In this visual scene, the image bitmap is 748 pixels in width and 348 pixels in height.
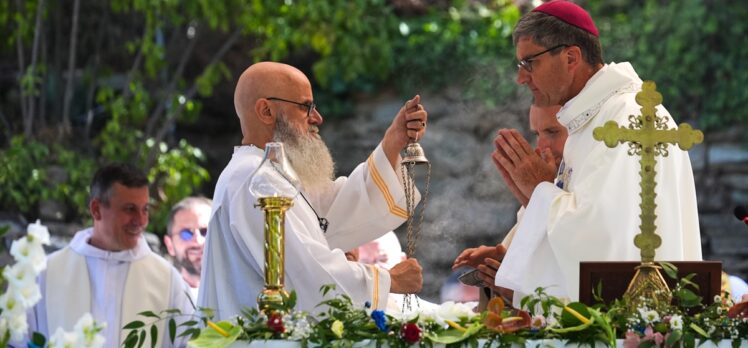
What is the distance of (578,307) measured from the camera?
3.76 m

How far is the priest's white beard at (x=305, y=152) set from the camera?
5547 mm

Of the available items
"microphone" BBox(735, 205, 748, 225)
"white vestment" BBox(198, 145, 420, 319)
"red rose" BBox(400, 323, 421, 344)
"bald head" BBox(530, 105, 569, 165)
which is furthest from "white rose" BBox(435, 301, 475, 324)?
"bald head" BBox(530, 105, 569, 165)

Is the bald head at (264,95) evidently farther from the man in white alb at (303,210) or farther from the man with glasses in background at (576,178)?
the man with glasses in background at (576,178)

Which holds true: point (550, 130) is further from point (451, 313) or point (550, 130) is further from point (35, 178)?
point (35, 178)

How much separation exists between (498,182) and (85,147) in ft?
11.7

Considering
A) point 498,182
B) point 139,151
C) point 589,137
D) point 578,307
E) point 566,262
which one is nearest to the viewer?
point 578,307

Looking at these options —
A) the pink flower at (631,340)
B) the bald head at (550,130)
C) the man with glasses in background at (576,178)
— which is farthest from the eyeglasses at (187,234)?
the pink flower at (631,340)

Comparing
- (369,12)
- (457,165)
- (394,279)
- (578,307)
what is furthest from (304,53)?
(578,307)

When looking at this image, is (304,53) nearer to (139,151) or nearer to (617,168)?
(139,151)

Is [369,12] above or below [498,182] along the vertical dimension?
above

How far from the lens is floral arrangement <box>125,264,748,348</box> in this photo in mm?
3707

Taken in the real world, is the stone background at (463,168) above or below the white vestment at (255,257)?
above

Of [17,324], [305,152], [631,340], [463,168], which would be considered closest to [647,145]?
[631,340]

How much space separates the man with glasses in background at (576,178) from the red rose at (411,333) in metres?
0.77
